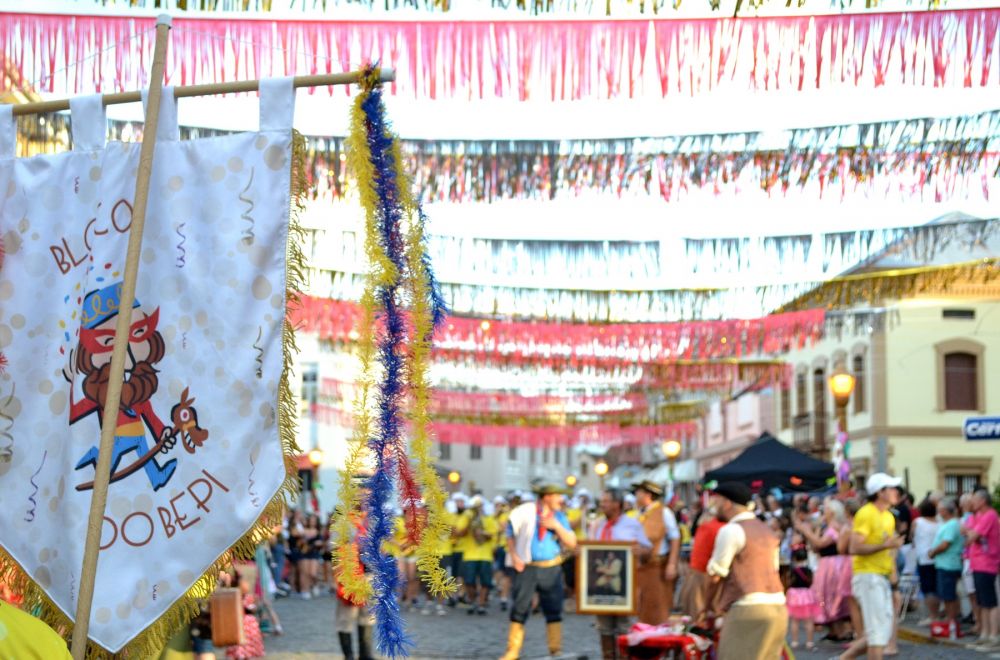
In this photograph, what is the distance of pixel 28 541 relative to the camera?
580 cm

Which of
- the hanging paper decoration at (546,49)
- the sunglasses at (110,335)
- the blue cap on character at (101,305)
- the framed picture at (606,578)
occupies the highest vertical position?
the hanging paper decoration at (546,49)

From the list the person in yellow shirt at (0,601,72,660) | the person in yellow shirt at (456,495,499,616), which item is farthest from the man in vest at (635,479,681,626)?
the person in yellow shirt at (0,601,72,660)

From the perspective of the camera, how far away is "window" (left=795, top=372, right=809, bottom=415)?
50.2 meters

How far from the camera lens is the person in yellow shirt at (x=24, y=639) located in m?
3.15

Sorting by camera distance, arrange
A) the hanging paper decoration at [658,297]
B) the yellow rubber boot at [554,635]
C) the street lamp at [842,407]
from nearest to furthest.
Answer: the yellow rubber boot at [554,635] → the hanging paper decoration at [658,297] → the street lamp at [842,407]

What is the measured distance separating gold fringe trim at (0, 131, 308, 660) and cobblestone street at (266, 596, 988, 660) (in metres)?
10.7

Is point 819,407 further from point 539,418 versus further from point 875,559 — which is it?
point 875,559

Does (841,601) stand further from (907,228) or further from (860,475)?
(860,475)

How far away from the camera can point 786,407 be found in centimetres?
5306

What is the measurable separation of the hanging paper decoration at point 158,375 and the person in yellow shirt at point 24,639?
2.26 meters

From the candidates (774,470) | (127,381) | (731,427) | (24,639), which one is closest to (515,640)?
(127,381)

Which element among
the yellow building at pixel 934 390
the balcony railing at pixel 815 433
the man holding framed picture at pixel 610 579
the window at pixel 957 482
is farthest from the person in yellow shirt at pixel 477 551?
the balcony railing at pixel 815 433

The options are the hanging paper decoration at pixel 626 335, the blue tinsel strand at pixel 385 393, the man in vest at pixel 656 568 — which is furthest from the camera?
the hanging paper decoration at pixel 626 335

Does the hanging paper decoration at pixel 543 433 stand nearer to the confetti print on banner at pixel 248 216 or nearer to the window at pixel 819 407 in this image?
the window at pixel 819 407
